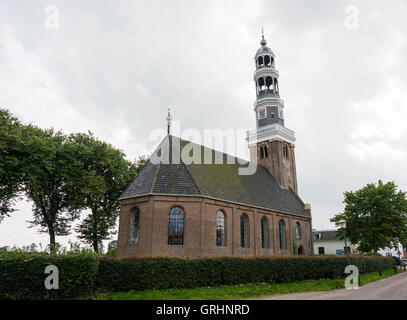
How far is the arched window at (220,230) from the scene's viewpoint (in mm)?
27344

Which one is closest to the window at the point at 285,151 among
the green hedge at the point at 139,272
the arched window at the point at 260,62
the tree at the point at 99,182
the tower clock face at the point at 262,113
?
the tower clock face at the point at 262,113

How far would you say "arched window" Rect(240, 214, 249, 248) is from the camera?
29.9m

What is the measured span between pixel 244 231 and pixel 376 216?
18.8m

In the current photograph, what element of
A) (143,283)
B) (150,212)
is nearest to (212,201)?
(150,212)

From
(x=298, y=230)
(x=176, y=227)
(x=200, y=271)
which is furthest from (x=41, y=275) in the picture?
A: (x=298, y=230)

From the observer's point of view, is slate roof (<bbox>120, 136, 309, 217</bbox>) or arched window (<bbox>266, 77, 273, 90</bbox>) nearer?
slate roof (<bbox>120, 136, 309, 217</bbox>)

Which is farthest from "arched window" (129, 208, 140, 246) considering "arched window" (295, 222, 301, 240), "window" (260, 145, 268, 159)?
"window" (260, 145, 268, 159)

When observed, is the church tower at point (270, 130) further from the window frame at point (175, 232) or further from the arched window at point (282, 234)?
the window frame at point (175, 232)

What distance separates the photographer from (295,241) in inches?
1435

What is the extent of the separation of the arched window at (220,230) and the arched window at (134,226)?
7241 millimetres

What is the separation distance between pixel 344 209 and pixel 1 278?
38386 mm

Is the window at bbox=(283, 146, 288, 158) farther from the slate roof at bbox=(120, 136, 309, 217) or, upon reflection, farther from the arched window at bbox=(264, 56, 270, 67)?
the arched window at bbox=(264, 56, 270, 67)

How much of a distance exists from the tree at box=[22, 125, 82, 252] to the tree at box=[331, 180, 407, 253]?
3174cm

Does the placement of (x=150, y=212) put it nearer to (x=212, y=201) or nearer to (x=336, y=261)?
(x=212, y=201)
